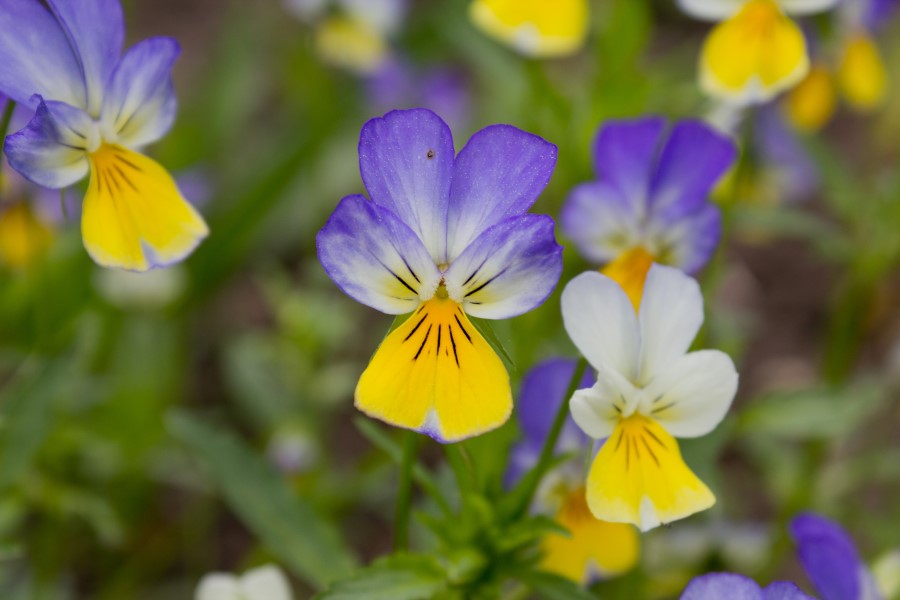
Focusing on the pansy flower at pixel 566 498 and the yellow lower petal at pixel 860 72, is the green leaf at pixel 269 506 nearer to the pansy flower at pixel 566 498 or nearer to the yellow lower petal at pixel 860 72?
the pansy flower at pixel 566 498

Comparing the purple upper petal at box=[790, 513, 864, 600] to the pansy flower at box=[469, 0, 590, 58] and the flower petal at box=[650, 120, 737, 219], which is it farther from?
the pansy flower at box=[469, 0, 590, 58]

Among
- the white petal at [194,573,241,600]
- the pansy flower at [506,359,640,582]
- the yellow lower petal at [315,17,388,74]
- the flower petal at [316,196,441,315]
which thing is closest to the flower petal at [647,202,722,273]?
the pansy flower at [506,359,640,582]

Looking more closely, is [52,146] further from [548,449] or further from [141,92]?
[548,449]

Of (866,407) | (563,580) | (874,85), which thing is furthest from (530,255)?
(874,85)

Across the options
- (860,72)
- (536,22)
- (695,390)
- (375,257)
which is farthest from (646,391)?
(860,72)

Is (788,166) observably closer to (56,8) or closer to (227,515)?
(227,515)
